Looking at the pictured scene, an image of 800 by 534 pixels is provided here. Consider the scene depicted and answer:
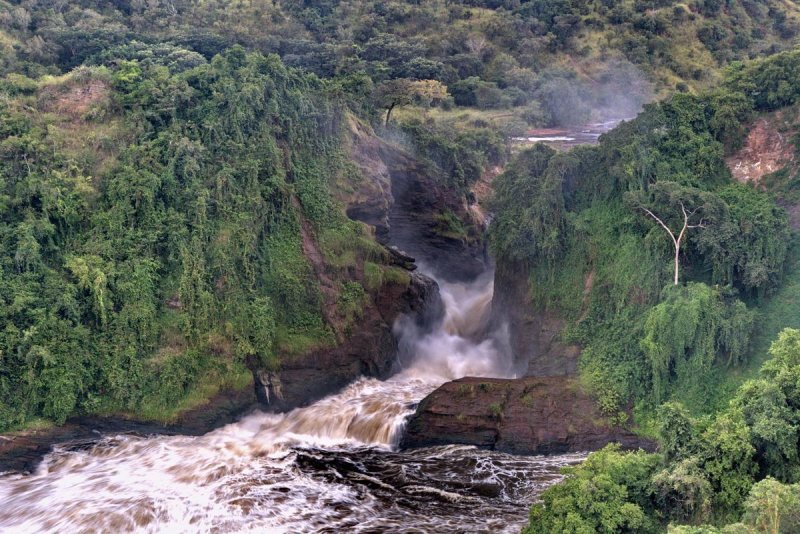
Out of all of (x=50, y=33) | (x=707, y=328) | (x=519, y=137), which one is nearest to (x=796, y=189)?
(x=707, y=328)

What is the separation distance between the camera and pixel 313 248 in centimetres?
2573

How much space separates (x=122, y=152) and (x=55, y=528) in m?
→ 12.4

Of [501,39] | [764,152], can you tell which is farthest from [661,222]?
[501,39]

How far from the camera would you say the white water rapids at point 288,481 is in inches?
679

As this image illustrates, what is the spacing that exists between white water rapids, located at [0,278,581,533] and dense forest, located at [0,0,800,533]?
1.62m

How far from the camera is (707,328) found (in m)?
20.4

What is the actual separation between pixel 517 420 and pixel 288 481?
21.9 ft

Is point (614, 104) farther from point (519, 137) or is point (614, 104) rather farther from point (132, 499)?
point (132, 499)

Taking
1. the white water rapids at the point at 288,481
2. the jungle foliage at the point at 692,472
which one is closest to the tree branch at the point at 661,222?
the white water rapids at the point at 288,481

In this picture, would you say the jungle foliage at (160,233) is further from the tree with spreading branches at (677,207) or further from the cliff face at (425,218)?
the tree with spreading branches at (677,207)

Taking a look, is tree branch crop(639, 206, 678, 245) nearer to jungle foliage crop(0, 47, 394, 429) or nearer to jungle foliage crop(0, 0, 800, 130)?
jungle foliage crop(0, 47, 394, 429)

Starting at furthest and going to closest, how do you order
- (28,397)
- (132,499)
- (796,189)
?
(796,189), (28,397), (132,499)

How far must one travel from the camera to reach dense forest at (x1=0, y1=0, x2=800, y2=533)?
20.0 metres

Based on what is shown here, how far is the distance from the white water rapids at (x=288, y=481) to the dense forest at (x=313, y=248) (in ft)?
5.32
